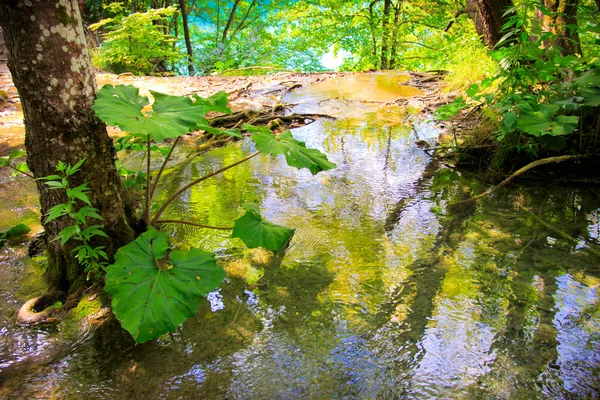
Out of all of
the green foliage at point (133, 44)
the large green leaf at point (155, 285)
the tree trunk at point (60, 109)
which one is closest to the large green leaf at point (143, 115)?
the tree trunk at point (60, 109)

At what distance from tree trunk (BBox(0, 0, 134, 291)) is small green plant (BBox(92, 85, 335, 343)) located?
17 cm

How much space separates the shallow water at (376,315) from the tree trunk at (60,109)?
50 centimetres

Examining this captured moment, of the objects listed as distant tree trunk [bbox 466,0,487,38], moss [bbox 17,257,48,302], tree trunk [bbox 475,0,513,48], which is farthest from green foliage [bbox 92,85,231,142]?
distant tree trunk [bbox 466,0,487,38]

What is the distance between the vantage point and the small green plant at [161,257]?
149 cm

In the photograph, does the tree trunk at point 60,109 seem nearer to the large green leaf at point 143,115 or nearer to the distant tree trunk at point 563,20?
the large green leaf at point 143,115

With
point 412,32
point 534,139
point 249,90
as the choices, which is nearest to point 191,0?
point 412,32

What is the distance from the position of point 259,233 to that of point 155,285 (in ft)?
1.72

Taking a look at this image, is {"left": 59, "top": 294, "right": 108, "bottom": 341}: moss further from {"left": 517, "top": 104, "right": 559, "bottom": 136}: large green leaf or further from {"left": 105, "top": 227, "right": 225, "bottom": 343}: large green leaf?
{"left": 517, "top": 104, "right": 559, "bottom": 136}: large green leaf

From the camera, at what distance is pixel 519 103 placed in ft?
9.01

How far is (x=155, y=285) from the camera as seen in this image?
158 centimetres

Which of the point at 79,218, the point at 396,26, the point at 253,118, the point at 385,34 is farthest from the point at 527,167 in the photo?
the point at 385,34

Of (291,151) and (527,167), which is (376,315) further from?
(527,167)

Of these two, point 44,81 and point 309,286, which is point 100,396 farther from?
point 44,81

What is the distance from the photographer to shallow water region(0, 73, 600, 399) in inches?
58.5
